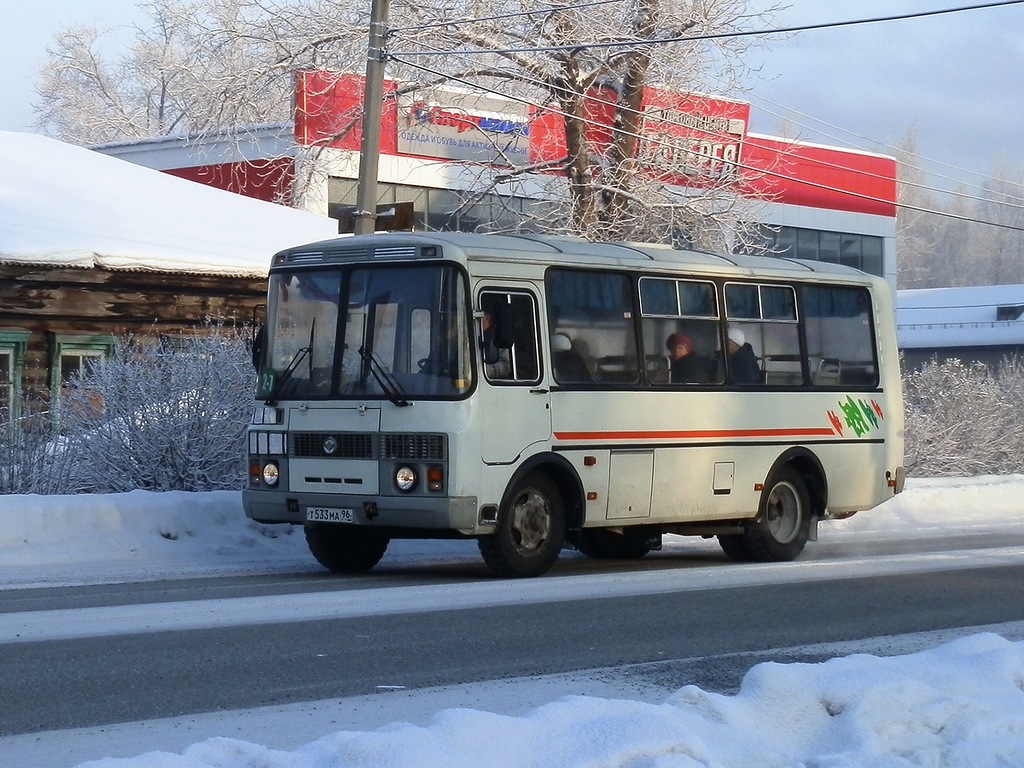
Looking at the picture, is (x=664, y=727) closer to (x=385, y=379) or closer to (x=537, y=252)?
(x=385, y=379)

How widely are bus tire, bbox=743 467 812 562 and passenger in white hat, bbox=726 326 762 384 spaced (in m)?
0.97

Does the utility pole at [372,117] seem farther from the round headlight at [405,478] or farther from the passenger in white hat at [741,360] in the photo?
the round headlight at [405,478]

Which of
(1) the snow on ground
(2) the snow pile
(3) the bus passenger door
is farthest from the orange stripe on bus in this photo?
(2) the snow pile

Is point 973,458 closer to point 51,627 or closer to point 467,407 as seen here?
point 467,407

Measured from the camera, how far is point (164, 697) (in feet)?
24.5

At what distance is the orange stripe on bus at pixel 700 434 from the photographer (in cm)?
1312

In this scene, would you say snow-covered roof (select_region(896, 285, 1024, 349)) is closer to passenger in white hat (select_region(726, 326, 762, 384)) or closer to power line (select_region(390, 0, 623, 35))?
power line (select_region(390, 0, 623, 35))

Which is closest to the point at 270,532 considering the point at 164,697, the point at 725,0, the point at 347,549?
the point at 347,549

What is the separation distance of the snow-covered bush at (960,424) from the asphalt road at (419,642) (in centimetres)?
1567

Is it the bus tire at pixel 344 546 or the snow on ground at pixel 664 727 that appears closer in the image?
the snow on ground at pixel 664 727

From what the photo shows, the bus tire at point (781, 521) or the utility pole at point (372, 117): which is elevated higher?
the utility pole at point (372, 117)

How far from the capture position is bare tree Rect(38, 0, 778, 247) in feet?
98.7

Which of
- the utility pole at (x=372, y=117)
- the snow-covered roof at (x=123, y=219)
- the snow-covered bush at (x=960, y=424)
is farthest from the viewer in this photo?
the snow-covered bush at (x=960, y=424)

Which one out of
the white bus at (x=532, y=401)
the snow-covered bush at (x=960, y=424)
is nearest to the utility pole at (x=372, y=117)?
the white bus at (x=532, y=401)
